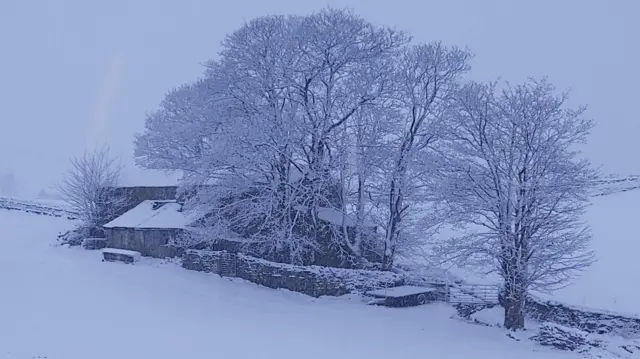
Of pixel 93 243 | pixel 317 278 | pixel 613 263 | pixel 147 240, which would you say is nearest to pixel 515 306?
pixel 317 278

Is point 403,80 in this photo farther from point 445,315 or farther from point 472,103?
point 445,315

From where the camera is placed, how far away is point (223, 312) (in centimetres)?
2192

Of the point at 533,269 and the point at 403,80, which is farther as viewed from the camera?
the point at 403,80

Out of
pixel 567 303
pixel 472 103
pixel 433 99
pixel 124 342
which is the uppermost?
pixel 433 99

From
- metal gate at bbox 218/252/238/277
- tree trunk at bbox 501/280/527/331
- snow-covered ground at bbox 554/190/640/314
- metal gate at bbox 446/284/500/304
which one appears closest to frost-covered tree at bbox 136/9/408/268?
metal gate at bbox 218/252/238/277

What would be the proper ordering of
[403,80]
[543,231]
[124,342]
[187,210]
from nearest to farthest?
[124,342] → [543,231] → [403,80] → [187,210]

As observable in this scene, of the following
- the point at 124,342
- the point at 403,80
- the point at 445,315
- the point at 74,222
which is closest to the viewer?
the point at 124,342

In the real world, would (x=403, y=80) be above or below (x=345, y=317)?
above

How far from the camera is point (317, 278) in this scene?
26.1 m

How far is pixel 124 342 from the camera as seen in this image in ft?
51.3

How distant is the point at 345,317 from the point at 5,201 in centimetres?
5280

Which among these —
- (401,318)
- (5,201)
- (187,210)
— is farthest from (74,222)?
(401,318)

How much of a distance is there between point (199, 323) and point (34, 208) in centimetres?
4842

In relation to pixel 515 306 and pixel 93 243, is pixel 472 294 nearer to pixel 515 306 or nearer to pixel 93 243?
pixel 515 306
